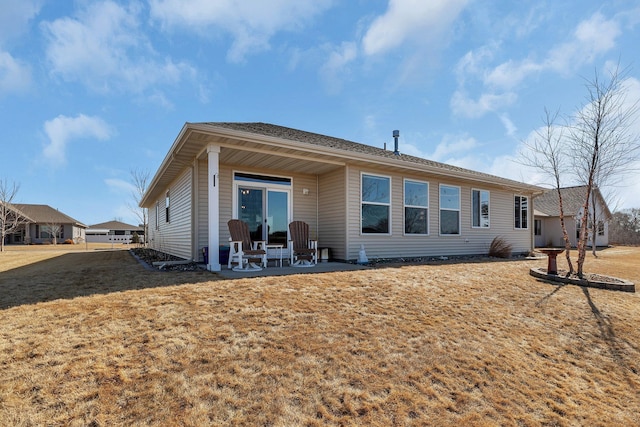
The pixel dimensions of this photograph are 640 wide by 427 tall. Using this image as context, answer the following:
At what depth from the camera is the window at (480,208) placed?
1031 centimetres

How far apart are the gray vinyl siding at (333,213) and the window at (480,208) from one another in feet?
16.3

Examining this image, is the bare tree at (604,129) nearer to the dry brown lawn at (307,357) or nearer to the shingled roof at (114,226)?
the dry brown lawn at (307,357)

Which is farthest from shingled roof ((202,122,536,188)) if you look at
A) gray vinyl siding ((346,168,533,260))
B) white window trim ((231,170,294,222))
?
white window trim ((231,170,294,222))

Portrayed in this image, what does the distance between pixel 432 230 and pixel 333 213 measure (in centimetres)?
317

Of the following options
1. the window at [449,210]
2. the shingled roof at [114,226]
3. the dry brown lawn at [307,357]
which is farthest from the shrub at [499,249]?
the shingled roof at [114,226]

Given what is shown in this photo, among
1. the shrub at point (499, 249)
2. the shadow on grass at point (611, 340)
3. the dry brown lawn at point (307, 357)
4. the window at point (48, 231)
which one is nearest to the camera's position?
the dry brown lawn at point (307, 357)

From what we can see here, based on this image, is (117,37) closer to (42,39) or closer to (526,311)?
(42,39)

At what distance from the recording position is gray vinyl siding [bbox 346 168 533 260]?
784 centimetres

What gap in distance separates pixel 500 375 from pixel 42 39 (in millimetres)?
11216

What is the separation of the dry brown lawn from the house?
8.96ft

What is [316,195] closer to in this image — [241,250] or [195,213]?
[195,213]

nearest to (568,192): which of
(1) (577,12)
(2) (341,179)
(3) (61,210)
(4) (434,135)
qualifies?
(4) (434,135)

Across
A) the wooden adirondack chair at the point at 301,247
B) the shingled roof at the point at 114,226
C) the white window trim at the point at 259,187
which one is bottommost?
the wooden adirondack chair at the point at 301,247

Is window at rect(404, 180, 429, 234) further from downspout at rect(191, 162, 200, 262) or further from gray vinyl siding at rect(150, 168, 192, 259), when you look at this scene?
gray vinyl siding at rect(150, 168, 192, 259)
